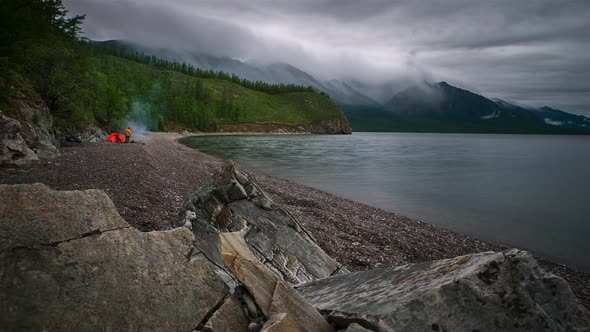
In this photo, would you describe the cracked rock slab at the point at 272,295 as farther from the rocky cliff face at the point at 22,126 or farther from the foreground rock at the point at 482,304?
the rocky cliff face at the point at 22,126

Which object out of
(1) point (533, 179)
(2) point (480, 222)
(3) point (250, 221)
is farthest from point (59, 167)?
(1) point (533, 179)

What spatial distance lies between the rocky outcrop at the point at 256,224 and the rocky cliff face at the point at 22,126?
17287 millimetres

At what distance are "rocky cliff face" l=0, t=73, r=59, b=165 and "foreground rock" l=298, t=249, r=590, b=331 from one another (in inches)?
913

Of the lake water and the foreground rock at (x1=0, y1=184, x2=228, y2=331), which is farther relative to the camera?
the lake water

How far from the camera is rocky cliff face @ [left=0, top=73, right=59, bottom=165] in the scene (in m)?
20.4

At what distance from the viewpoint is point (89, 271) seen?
389 cm

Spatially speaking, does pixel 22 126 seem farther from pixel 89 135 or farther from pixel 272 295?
pixel 272 295

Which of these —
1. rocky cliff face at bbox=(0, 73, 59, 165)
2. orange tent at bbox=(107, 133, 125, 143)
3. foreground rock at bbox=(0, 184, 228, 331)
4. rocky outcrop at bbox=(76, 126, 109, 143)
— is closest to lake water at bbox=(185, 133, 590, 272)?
foreground rock at bbox=(0, 184, 228, 331)

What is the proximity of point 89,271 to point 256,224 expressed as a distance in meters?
5.82

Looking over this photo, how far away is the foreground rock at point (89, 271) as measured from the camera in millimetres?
3463

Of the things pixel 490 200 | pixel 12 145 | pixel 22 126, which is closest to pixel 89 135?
pixel 22 126

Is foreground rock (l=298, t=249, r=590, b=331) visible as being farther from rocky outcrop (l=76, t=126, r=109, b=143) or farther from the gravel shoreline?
rocky outcrop (l=76, t=126, r=109, b=143)

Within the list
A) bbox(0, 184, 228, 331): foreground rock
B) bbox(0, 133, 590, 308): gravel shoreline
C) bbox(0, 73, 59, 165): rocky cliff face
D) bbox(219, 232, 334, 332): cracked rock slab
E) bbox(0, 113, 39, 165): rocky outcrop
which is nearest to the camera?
bbox(0, 184, 228, 331): foreground rock

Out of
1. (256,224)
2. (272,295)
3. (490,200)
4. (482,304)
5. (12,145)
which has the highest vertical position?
(482,304)
